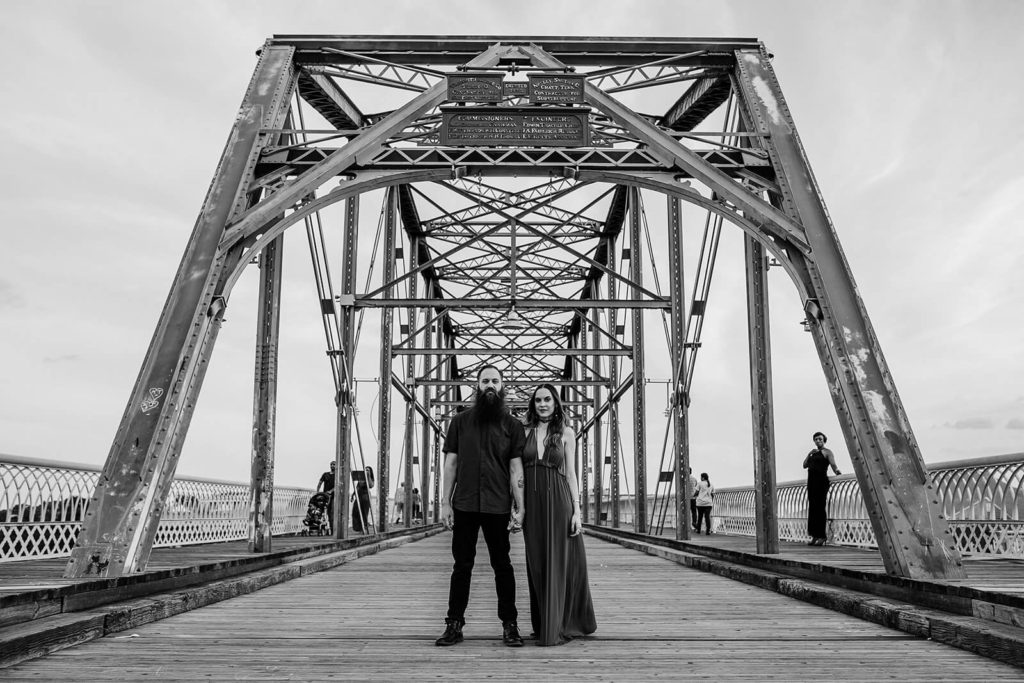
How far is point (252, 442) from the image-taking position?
10195 mm

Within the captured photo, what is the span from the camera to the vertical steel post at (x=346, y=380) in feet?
46.4

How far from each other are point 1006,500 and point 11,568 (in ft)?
33.7

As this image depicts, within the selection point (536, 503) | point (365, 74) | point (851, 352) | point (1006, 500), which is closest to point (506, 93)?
point (365, 74)

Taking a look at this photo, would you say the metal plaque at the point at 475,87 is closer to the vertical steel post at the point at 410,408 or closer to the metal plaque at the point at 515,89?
the metal plaque at the point at 515,89

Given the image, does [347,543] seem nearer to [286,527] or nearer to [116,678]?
[286,527]

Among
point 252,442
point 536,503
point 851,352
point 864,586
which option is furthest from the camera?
point 252,442

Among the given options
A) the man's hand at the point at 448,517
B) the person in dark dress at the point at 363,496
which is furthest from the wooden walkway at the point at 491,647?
the person in dark dress at the point at 363,496

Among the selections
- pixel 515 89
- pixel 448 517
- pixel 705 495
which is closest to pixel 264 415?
pixel 515 89

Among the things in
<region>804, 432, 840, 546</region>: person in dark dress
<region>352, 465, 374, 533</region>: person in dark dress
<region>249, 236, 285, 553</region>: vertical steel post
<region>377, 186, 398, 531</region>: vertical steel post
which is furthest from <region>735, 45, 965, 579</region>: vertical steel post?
<region>377, 186, 398, 531</region>: vertical steel post

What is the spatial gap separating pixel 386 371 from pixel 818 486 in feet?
32.7

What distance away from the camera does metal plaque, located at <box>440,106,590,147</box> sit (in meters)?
9.96

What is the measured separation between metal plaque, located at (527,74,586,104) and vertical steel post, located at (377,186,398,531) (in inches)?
358

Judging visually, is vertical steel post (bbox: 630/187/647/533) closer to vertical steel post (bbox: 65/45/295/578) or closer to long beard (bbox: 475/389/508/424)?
vertical steel post (bbox: 65/45/295/578)

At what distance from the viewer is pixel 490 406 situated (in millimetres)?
5086
